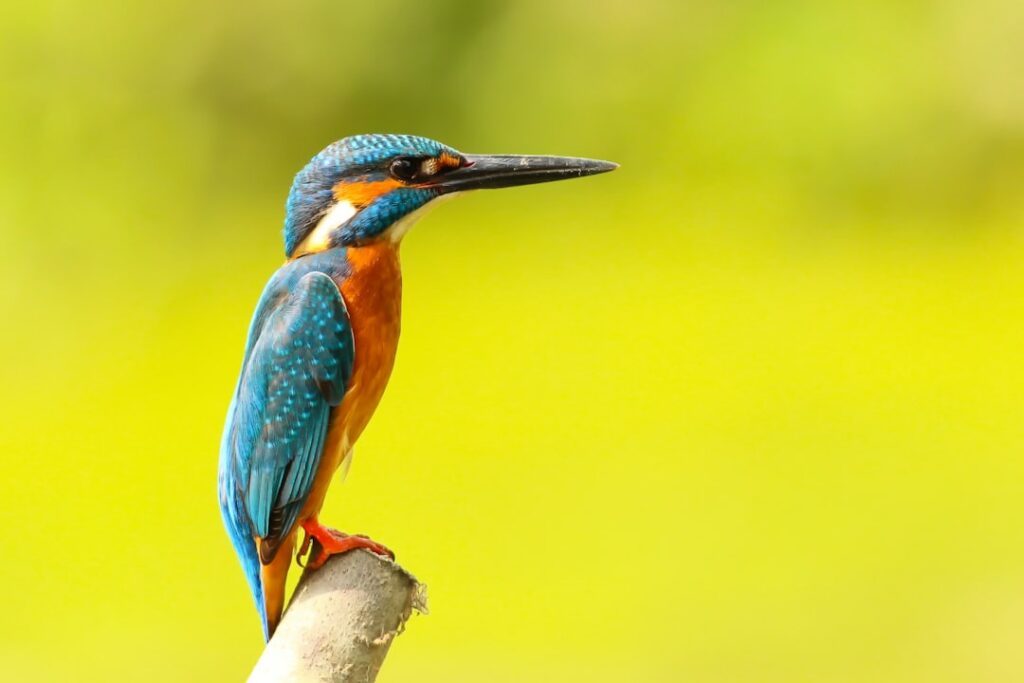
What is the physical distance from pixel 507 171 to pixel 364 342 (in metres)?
0.25

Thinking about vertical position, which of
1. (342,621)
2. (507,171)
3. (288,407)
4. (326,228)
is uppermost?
(507,171)

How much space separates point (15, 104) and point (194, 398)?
1210 mm

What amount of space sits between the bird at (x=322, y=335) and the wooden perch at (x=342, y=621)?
8 centimetres

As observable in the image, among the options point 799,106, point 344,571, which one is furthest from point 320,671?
point 799,106

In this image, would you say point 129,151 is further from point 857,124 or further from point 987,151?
point 987,151

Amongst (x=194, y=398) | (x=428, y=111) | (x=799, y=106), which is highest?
(x=799, y=106)

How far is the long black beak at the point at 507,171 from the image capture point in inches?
65.0

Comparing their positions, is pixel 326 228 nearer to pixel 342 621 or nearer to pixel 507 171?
pixel 507 171

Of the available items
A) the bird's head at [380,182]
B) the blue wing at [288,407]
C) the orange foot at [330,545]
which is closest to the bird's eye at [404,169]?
the bird's head at [380,182]

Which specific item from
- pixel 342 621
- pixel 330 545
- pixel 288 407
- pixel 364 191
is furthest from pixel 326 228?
pixel 342 621

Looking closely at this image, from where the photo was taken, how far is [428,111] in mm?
4945

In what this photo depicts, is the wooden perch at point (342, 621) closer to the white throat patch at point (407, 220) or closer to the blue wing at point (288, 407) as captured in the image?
the blue wing at point (288, 407)

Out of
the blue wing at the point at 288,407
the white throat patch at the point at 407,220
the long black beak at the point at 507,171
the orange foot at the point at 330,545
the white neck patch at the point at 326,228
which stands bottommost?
the orange foot at the point at 330,545

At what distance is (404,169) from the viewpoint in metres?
1.64
